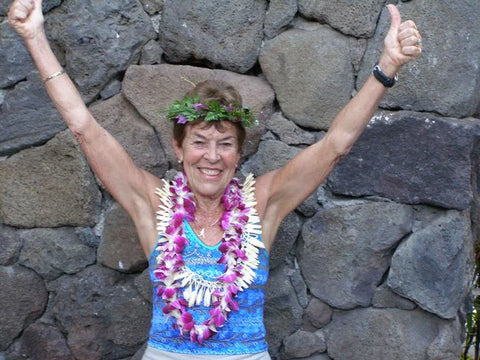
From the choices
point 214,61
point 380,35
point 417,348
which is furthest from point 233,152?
point 417,348

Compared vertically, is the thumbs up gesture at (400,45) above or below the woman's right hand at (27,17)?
above

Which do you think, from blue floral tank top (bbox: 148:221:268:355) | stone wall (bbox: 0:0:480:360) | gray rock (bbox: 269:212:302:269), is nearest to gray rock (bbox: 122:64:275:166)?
stone wall (bbox: 0:0:480:360)

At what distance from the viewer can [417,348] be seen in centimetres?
310

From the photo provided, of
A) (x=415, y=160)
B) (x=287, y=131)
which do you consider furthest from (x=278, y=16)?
(x=415, y=160)

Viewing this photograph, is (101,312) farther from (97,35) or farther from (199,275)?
(97,35)

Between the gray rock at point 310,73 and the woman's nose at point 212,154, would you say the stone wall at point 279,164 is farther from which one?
the woman's nose at point 212,154

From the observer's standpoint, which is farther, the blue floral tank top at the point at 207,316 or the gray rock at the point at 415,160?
the gray rock at the point at 415,160

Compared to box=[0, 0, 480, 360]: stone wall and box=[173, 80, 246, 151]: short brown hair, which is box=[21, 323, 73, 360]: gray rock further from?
box=[173, 80, 246, 151]: short brown hair

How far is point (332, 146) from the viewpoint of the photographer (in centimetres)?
275

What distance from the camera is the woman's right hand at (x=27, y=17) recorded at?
2.60 metres

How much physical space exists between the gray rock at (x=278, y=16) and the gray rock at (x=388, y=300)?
3.58 ft

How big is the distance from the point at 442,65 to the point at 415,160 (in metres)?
0.37

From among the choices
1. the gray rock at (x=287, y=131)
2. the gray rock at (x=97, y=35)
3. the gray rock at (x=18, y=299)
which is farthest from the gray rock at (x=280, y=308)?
the gray rock at (x=97, y=35)

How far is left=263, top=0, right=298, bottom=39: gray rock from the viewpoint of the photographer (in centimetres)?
314
